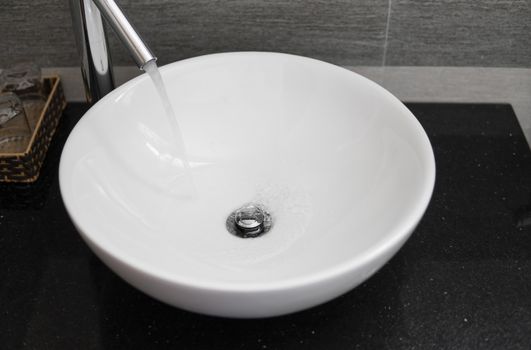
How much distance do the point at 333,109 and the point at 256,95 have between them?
0.13 metres

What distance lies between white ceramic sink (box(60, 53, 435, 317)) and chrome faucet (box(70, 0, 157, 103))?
47 mm

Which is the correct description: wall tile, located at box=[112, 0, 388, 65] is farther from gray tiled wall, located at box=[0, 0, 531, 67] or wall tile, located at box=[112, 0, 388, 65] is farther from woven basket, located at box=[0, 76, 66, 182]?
woven basket, located at box=[0, 76, 66, 182]

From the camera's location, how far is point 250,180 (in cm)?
103

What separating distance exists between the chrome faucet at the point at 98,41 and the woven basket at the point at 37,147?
0.41 feet

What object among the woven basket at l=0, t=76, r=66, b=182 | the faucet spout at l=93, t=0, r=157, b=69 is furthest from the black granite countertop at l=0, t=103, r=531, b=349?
the faucet spout at l=93, t=0, r=157, b=69

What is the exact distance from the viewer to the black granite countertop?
2.80 feet

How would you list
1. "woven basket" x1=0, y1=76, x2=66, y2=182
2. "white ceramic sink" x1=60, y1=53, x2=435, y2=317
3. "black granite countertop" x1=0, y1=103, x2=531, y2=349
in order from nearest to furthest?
1. "white ceramic sink" x1=60, y1=53, x2=435, y2=317
2. "black granite countertop" x1=0, y1=103, x2=531, y2=349
3. "woven basket" x1=0, y1=76, x2=66, y2=182

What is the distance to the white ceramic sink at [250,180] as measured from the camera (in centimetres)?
74

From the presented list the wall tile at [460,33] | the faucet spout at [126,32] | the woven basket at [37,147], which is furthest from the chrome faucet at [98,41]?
the wall tile at [460,33]

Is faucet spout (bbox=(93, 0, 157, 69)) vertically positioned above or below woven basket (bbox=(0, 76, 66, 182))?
above

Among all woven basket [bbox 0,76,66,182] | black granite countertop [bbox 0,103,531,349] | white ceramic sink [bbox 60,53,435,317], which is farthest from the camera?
woven basket [bbox 0,76,66,182]

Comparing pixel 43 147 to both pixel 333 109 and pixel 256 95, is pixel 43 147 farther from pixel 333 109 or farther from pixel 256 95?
pixel 333 109

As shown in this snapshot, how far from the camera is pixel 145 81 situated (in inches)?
40.2

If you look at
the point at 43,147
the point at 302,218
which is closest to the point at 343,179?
the point at 302,218
